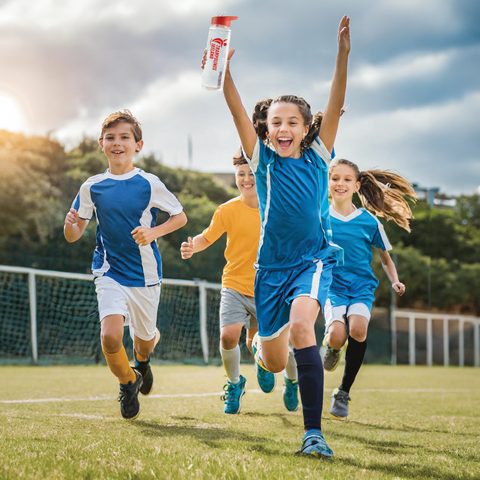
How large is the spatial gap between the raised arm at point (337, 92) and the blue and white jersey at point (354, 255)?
171 cm

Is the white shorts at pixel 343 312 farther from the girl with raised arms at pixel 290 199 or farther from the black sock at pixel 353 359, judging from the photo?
the girl with raised arms at pixel 290 199

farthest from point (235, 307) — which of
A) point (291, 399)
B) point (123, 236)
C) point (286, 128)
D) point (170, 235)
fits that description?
point (170, 235)

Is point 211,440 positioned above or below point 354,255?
below

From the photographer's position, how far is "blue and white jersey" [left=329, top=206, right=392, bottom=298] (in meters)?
4.92

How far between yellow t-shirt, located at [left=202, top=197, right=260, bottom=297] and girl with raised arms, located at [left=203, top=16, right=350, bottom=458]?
1.41m

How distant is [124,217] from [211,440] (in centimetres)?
162

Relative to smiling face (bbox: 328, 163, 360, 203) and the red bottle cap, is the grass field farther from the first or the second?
the red bottle cap

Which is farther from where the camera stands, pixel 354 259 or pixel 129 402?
pixel 354 259

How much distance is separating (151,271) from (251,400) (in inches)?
82.6

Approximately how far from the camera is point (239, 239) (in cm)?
488

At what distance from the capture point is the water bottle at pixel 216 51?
301 cm

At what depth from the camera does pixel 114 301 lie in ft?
12.4

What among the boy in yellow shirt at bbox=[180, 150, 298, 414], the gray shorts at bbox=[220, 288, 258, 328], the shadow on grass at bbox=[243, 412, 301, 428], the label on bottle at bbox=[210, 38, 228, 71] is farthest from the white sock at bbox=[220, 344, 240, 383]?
the label on bottle at bbox=[210, 38, 228, 71]

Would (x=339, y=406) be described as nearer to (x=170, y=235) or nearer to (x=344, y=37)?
(x=344, y=37)
